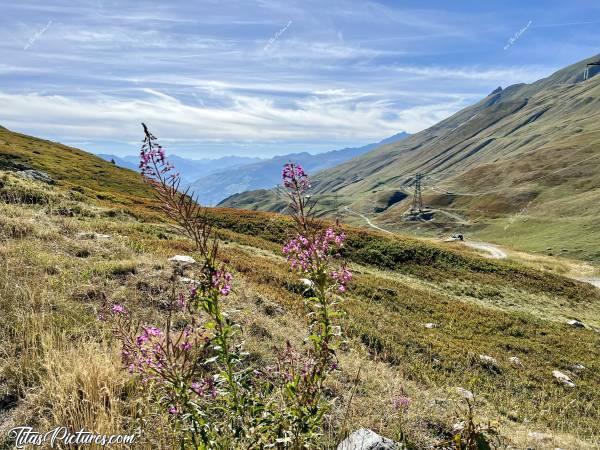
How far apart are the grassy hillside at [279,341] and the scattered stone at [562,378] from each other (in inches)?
15.8

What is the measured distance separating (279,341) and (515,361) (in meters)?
→ 12.5

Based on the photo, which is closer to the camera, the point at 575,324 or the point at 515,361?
the point at 515,361

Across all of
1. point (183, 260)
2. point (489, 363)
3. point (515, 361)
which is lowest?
point (515, 361)

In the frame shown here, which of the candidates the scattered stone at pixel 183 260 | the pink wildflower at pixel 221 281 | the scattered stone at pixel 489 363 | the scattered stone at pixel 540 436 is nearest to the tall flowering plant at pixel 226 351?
the pink wildflower at pixel 221 281

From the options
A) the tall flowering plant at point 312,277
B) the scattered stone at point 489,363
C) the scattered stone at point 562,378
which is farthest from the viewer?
the scattered stone at point 562,378

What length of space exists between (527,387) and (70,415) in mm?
15289

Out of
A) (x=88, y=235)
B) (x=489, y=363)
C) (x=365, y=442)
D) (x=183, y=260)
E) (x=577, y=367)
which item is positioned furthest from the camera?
(x=577, y=367)

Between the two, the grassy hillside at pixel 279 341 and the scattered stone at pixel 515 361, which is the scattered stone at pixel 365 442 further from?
the scattered stone at pixel 515 361

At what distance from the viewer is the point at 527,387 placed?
14.8 m

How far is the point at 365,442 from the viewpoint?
5.58 metres

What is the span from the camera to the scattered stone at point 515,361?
17.1m

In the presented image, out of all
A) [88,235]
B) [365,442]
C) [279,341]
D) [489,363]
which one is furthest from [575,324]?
[88,235]

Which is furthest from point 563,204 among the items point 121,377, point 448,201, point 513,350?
point 121,377

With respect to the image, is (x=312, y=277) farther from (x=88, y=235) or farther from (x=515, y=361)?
(x=515, y=361)
